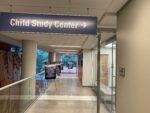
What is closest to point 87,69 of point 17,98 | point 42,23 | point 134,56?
point 17,98

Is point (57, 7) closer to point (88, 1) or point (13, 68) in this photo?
point (88, 1)

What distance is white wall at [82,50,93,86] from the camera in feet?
51.6

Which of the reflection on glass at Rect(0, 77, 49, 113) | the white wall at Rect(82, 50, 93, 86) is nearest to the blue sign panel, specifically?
the reflection on glass at Rect(0, 77, 49, 113)

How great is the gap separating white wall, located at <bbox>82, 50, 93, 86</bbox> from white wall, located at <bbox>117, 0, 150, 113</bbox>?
10.8 meters

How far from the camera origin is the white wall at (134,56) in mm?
3277

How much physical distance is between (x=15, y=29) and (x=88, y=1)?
143cm

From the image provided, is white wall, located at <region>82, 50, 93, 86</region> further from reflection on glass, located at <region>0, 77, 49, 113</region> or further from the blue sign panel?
the blue sign panel

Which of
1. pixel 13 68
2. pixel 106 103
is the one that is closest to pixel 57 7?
pixel 106 103

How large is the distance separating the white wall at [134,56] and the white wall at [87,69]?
10785mm

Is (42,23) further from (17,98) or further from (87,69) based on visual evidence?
(87,69)

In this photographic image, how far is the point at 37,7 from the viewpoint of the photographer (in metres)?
4.90

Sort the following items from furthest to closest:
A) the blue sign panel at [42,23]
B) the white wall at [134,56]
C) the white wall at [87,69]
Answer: the white wall at [87,69]
the blue sign panel at [42,23]
the white wall at [134,56]

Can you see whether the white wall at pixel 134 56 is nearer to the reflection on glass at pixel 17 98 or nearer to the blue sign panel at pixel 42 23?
the blue sign panel at pixel 42 23

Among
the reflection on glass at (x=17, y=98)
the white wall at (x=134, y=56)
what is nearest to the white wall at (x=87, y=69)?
the reflection on glass at (x=17, y=98)
